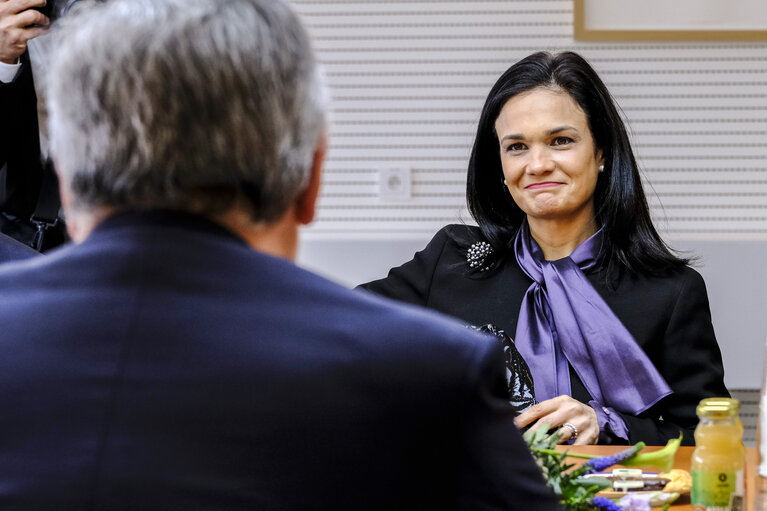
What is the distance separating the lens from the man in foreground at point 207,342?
0.72 meters

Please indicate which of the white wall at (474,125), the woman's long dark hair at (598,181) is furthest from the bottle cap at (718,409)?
the white wall at (474,125)

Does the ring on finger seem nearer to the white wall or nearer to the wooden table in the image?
the wooden table

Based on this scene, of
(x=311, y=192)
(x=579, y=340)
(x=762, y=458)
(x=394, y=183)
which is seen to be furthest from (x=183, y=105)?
(x=394, y=183)

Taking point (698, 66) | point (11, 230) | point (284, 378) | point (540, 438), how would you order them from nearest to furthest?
point (284, 378) → point (540, 438) → point (11, 230) → point (698, 66)

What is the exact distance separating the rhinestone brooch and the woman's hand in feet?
2.12

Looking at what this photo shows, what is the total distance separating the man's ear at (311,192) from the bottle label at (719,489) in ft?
2.46

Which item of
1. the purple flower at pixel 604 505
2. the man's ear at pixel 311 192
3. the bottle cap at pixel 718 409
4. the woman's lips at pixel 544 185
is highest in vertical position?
the man's ear at pixel 311 192

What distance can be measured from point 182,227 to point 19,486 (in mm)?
223

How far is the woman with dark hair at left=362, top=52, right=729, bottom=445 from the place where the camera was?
229 cm

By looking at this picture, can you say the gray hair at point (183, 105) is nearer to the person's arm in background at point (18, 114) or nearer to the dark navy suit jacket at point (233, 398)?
the dark navy suit jacket at point (233, 398)

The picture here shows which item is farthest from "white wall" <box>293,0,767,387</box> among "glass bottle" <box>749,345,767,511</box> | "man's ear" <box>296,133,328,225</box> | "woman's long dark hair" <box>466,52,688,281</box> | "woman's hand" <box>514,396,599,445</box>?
"man's ear" <box>296,133,328,225</box>

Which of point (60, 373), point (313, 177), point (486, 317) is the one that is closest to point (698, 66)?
point (486, 317)

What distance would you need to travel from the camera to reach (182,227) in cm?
78

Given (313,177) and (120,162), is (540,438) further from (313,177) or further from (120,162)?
(120,162)
